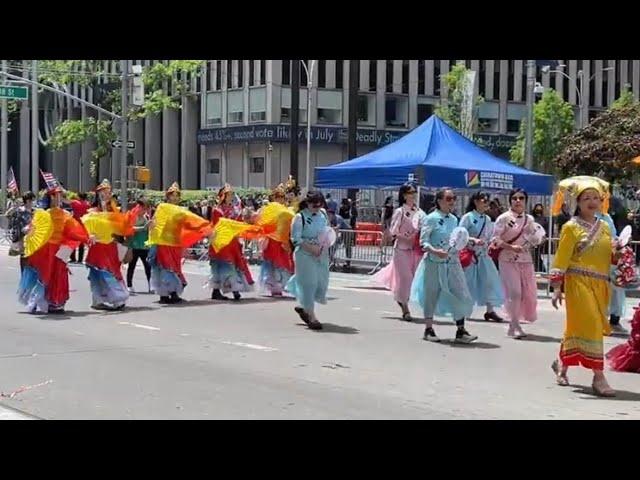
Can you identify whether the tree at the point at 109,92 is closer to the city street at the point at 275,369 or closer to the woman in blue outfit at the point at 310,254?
the city street at the point at 275,369

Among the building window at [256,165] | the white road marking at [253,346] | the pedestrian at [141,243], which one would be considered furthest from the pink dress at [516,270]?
the building window at [256,165]

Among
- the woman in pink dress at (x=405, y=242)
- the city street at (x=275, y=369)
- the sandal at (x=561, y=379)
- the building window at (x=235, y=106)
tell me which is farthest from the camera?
the building window at (x=235, y=106)

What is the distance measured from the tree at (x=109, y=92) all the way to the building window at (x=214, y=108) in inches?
57.2

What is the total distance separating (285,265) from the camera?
16.0 m

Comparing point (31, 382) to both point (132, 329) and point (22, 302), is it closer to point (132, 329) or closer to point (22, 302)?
point (132, 329)

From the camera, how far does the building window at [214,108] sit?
55.0 m

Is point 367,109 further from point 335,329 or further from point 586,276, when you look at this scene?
point 586,276

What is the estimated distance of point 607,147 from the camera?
25.4 meters

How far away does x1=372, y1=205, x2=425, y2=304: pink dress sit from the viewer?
1304 cm

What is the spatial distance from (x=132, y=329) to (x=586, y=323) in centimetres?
621

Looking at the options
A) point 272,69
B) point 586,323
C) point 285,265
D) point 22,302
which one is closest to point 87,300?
→ point 22,302

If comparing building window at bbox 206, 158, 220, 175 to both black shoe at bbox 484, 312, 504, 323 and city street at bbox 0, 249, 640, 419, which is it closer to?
city street at bbox 0, 249, 640, 419

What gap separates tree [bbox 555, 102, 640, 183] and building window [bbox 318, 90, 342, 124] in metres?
26.2

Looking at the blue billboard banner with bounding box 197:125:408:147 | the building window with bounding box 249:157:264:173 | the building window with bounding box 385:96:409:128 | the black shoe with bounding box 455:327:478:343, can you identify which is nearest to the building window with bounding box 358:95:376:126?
the blue billboard banner with bounding box 197:125:408:147
